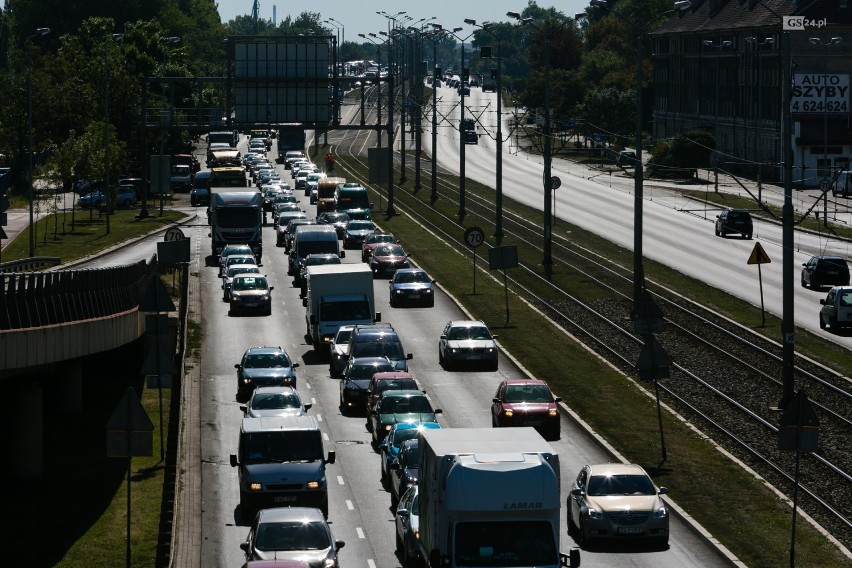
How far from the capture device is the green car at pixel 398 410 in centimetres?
4094

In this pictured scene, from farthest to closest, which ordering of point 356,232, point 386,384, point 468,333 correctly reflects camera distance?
point 356,232
point 468,333
point 386,384

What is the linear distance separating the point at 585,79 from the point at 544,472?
17216 cm

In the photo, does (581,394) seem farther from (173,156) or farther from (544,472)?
(173,156)

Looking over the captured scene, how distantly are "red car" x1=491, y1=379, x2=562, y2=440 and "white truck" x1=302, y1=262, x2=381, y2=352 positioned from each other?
1322 cm

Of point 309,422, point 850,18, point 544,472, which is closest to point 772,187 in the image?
point 850,18

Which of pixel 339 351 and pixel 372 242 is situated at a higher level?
pixel 372 242

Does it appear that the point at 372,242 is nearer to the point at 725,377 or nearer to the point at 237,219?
the point at 237,219

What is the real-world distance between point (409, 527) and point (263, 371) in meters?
20.3

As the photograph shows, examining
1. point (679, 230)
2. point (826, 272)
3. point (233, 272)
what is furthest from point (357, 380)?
point (679, 230)

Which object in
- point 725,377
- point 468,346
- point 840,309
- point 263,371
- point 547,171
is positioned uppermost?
point 547,171

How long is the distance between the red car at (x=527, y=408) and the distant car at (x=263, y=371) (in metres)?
7.98

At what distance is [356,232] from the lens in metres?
88.6

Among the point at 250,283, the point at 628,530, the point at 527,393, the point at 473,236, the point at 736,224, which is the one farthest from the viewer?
the point at 736,224

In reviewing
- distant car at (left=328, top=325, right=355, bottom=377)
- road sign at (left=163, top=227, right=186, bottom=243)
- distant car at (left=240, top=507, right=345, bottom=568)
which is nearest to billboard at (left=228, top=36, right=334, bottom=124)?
road sign at (left=163, top=227, right=186, bottom=243)
